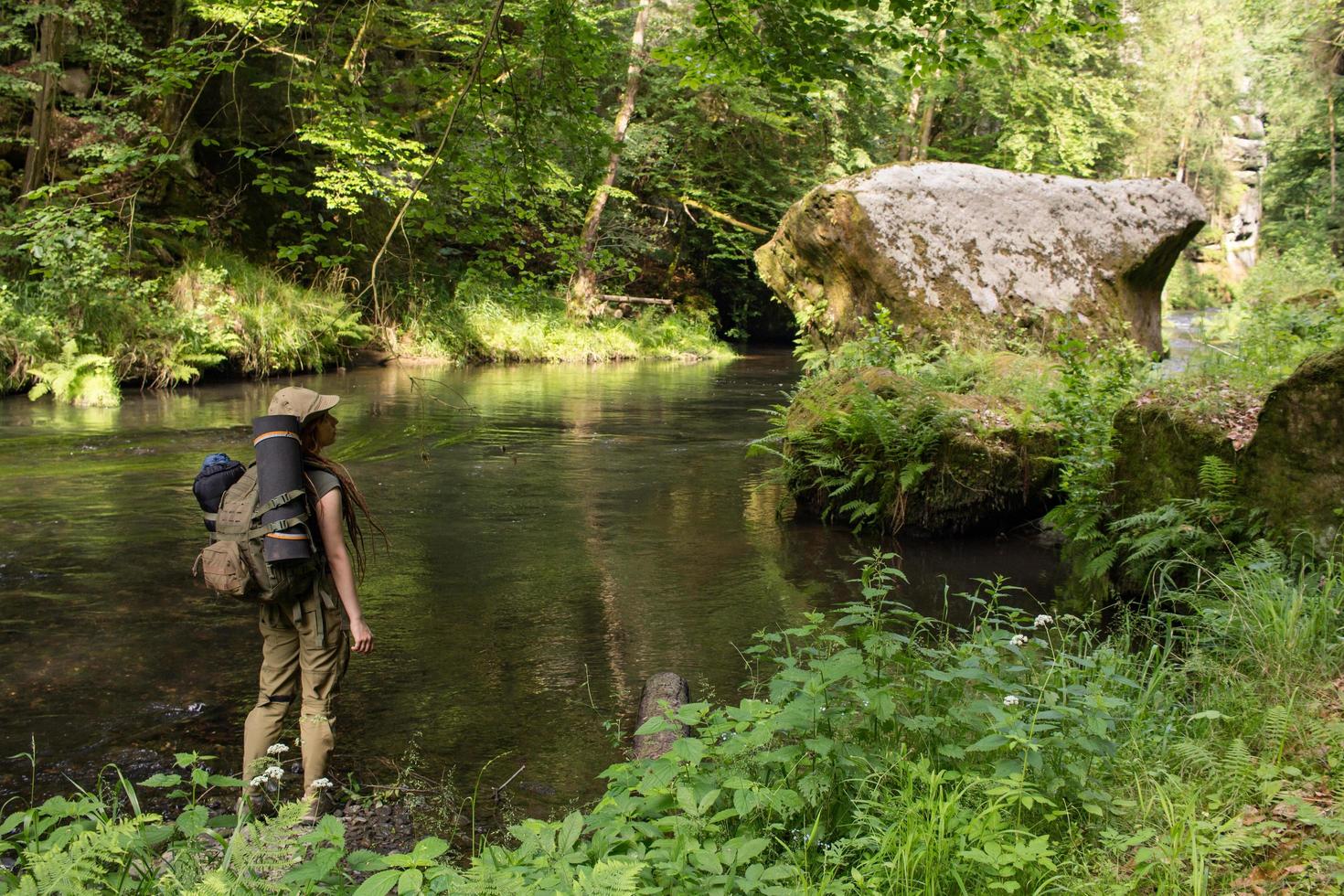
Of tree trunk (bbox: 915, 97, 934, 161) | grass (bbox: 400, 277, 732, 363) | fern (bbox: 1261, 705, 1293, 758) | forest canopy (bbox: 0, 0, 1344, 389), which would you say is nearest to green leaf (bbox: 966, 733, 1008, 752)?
fern (bbox: 1261, 705, 1293, 758)

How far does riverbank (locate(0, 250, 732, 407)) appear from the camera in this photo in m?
14.8

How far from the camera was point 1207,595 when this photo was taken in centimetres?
527

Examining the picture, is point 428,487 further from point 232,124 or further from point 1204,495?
point 232,124

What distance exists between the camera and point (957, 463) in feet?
27.8

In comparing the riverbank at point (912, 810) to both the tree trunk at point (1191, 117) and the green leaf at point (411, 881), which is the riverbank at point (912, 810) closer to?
the green leaf at point (411, 881)

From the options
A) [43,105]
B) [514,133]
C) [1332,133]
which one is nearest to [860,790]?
[514,133]

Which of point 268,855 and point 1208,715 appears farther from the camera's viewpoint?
point 1208,715

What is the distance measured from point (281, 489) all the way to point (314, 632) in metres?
0.65

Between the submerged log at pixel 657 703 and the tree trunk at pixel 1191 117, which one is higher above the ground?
the tree trunk at pixel 1191 117

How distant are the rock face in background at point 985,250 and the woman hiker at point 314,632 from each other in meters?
8.97

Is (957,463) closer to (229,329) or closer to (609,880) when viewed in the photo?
(609,880)

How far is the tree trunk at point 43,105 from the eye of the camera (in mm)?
16406

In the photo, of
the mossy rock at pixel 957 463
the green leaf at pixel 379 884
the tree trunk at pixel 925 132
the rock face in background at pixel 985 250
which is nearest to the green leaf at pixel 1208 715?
the green leaf at pixel 379 884

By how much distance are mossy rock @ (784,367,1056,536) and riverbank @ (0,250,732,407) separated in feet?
11.0
